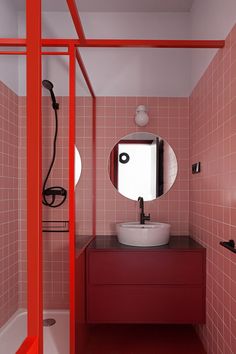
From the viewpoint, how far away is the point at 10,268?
8.27 ft

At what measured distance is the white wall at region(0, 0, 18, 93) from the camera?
2.39m

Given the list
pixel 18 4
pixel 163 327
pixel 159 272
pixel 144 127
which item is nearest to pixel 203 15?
pixel 144 127

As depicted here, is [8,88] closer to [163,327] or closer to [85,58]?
[85,58]

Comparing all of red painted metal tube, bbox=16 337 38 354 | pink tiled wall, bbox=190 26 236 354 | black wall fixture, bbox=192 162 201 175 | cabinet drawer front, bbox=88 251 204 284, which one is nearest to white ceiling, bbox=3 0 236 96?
pink tiled wall, bbox=190 26 236 354

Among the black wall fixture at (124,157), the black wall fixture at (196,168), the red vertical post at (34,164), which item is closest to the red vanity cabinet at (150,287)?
the black wall fixture at (196,168)

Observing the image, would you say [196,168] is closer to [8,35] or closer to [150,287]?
[150,287]

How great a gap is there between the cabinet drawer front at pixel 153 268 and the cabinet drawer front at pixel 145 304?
5 centimetres

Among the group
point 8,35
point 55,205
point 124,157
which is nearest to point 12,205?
point 55,205

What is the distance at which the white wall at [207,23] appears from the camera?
5.58 feet

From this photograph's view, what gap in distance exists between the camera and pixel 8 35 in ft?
8.16

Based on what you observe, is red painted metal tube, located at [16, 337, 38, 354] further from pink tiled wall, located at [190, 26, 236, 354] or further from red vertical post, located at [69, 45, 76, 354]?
pink tiled wall, located at [190, 26, 236, 354]

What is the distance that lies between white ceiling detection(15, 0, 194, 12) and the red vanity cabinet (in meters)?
2.04

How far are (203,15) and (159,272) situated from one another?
6.24 ft

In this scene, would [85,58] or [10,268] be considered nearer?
[10,268]
